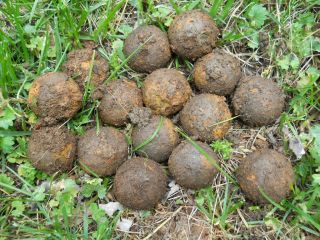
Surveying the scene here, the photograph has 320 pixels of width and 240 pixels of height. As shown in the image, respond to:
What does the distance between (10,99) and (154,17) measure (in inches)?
64.3

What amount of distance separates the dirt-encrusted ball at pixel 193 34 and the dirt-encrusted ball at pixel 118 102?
1.94 ft

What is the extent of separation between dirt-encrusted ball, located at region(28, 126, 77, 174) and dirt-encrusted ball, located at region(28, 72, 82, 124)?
0.43ft

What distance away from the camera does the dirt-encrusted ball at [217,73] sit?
363 centimetres

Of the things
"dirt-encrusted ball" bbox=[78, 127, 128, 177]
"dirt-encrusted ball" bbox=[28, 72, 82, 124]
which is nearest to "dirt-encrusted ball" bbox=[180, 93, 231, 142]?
"dirt-encrusted ball" bbox=[78, 127, 128, 177]

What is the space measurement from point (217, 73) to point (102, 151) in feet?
4.12

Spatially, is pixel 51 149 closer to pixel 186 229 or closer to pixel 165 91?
pixel 165 91

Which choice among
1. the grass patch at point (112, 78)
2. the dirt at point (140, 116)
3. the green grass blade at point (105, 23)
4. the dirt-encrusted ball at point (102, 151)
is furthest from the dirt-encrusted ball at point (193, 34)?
the dirt-encrusted ball at point (102, 151)

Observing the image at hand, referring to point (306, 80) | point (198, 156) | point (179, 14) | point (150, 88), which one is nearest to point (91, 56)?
point (150, 88)

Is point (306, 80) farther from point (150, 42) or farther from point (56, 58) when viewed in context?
point (56, 58)

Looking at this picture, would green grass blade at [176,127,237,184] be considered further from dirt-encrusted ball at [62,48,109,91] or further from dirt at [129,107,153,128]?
dirt-encrusted ball at [62,48,109,91]

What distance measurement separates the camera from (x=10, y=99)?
380cm

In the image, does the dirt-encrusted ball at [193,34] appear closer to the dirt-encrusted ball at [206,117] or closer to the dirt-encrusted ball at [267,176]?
the dirt-encrusted ball at [206,117]

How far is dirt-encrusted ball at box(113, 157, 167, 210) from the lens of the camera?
3.41 m

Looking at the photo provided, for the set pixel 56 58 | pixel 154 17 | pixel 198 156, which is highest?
pixel 154 17
